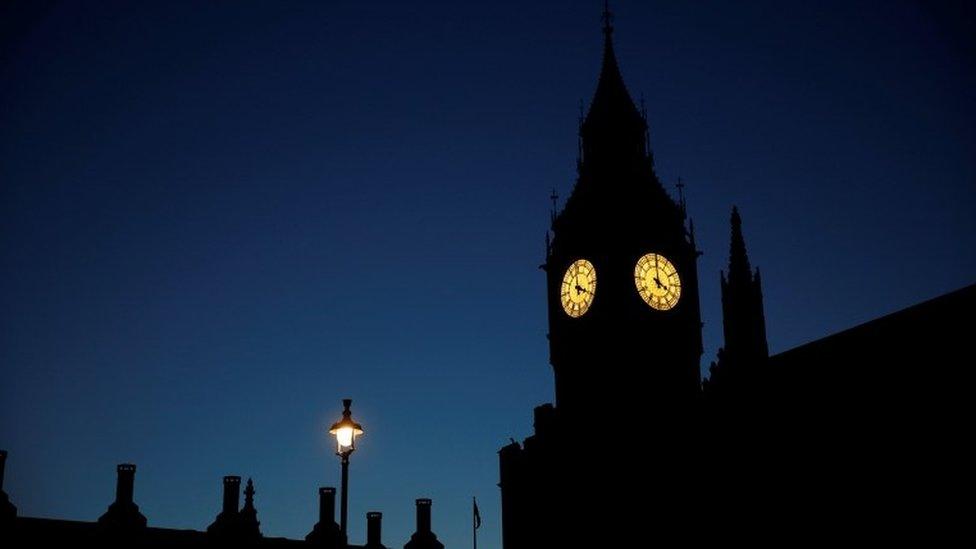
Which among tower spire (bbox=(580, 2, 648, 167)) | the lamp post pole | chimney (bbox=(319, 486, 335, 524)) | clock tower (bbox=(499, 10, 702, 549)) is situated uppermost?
tower spire (bbox=(580, 2, 648, 167))

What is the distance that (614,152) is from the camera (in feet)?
229

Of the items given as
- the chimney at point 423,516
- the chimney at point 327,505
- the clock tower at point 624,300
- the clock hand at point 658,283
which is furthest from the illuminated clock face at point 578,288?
the chimney at point 327,505

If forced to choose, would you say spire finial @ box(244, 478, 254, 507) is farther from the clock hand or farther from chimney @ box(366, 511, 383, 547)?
the clock hand

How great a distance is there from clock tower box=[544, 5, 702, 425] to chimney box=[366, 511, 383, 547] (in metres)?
14.2

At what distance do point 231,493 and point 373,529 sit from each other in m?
7.94

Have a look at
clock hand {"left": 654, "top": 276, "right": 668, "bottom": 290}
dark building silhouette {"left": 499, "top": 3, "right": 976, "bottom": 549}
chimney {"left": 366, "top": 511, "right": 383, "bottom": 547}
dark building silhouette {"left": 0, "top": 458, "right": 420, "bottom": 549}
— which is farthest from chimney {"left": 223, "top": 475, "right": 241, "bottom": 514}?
clock hand {"left": 654, "top": 276, "right": 668, "bottom": 290}

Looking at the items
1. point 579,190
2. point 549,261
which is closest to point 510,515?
point 549,261

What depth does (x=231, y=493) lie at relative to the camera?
1860 inches

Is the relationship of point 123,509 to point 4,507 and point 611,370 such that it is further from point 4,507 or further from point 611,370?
point 611,370

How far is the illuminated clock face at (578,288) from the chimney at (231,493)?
70.6 ft

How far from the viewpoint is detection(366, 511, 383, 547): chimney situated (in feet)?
172

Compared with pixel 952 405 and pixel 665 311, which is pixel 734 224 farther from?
pixel 952 405

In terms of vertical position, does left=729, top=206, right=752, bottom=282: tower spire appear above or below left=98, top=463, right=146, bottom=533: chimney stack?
above

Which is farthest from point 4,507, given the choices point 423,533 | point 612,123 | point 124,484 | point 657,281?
point 612,123
